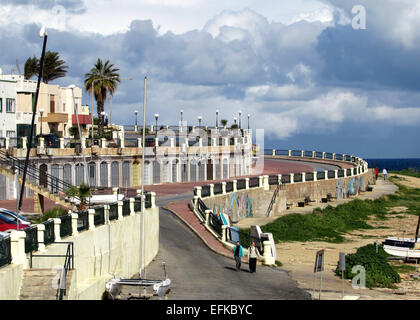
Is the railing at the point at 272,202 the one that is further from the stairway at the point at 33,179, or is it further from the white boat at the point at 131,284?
the white boat at the point at 131,284

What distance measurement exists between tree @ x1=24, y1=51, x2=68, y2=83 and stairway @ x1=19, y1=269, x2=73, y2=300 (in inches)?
2643

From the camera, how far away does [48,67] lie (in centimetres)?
8788

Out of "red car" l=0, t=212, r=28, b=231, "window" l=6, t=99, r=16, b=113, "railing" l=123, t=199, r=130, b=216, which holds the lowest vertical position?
"red car" l=0, t=212, r=28, b=231

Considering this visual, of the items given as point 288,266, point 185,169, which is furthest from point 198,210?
point 185,169

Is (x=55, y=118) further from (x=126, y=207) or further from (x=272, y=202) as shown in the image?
(x=126, y=207)

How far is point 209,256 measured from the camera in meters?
38.3

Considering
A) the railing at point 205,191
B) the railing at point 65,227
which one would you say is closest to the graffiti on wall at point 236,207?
the railing at point 205,191

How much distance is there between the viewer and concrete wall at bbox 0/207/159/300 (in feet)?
73.0

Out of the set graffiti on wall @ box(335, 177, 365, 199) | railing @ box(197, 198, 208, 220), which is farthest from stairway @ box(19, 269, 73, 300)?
graffiti on wall @ box(335, 177, 365, 199)

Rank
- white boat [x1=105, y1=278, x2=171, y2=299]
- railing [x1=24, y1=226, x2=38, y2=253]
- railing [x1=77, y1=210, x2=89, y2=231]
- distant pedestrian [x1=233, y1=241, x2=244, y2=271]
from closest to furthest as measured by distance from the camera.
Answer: railing [x1=24, y1=226, x2=38, y2=253] < white boat [x1=105, y1=278, x2=171, y2=299] < railing [x1=77, y1=210, x2=89, y2=231] < distant pedestrian [x1=233, y1=241, x2=244, y2=271]

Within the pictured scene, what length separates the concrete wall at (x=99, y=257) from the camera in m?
22.3

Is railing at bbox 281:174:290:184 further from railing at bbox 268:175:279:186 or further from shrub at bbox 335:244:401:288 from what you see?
shrub at bbox 335:244:401:288
